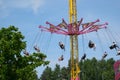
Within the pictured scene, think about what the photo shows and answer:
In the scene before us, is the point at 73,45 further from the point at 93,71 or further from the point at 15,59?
the point at 93,71

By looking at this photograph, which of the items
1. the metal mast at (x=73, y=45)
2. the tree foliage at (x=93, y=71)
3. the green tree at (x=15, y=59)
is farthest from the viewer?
the tree foliage at (x=93, y=71)

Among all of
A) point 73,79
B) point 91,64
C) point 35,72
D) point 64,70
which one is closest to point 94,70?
point 91,64

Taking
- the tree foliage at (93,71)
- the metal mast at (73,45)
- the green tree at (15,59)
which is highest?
the tree foliage at (93,71)

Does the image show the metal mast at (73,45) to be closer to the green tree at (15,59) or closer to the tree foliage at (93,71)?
the green tree at (15,59)

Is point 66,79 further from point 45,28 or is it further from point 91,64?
point 45,28

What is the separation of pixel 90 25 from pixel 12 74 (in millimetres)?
46615

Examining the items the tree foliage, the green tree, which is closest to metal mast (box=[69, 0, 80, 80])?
the green tree

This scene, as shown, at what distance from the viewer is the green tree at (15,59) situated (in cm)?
3375

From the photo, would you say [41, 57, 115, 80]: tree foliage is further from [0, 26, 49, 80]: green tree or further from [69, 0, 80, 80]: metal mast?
[0, 26, 49, 80]: green tree

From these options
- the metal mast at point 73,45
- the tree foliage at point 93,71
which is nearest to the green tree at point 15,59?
the metal mast at point 73,45

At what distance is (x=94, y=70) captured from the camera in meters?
179

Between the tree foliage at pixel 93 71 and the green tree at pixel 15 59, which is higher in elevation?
the tree foliage at pixel 93 71

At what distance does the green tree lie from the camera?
1329 inches

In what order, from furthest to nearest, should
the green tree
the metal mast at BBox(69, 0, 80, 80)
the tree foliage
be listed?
the tree foliage
the metal mast at BBox(69, 0, 80, 80)
the green tree
